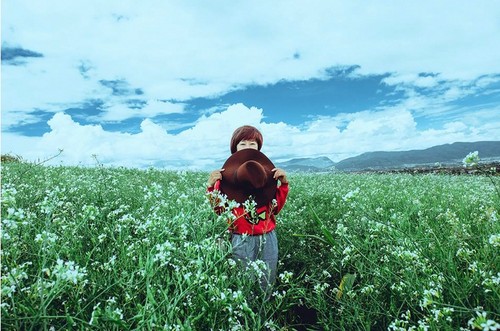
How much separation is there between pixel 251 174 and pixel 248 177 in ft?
0.14

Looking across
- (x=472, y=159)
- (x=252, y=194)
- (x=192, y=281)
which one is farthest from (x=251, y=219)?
(x=472, y=159)

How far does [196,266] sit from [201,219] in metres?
1.10

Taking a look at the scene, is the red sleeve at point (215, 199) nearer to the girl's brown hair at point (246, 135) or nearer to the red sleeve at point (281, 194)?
the girl's brown hair at point (246, 135)

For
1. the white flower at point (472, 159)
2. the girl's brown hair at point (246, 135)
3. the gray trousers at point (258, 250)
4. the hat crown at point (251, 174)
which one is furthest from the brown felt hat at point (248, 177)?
the white flower at point (472, 159)

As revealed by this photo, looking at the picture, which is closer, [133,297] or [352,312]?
[133,297]

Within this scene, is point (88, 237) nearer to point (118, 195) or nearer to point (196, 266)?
point (196, 266)

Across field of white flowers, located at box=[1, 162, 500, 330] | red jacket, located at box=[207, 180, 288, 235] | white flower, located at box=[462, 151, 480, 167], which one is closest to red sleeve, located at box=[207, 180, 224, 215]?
red jacket, located at box=[207, 180, 288, 235]

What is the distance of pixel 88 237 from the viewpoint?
4102mm

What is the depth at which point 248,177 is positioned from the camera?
4.04 metres

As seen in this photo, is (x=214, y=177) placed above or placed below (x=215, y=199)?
above

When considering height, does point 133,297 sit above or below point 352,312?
above

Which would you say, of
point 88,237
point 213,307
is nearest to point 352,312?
point 213,307

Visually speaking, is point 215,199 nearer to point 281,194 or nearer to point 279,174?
point 279,174

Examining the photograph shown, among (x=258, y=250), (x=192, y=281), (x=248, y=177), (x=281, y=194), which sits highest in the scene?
(x=248, y=177)
